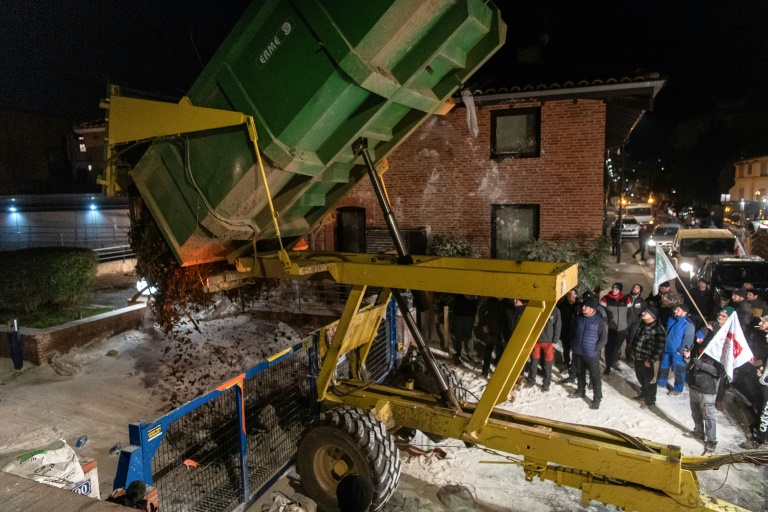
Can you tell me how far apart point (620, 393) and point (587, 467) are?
14.5 ft

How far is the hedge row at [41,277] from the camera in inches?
366

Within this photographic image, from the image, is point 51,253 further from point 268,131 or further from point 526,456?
point 526,456

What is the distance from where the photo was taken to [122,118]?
4.12 m

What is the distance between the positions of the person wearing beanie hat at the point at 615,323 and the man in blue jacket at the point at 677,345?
905 millimetres

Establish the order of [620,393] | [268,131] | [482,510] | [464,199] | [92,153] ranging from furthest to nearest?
[92,153] < [464,199] < [620,393] < [482,510] < [268,131]

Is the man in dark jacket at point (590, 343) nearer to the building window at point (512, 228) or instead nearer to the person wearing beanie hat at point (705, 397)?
the person wearing beanie hat at point (705, 397)

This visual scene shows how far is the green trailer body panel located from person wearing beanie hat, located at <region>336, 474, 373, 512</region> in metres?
2.42

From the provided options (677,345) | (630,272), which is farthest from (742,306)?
(630,272)

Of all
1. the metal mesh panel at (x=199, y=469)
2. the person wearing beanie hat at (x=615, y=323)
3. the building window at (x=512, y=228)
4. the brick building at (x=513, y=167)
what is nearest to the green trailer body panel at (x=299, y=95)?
the metal mesh panel at (x=199, y=469)

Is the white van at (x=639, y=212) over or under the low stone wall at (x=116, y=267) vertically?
over

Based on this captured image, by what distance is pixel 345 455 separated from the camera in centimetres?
465

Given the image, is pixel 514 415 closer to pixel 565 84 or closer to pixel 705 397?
pixel 705 397

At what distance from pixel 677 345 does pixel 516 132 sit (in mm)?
6625

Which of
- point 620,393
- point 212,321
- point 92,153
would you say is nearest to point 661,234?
point 620,393
